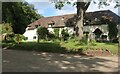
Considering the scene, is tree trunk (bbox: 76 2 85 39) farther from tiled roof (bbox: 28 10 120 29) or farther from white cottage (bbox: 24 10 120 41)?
tiled roof (bbox: 28 10 120 29)

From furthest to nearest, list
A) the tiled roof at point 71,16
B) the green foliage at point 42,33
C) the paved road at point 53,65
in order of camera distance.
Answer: the tiled roof at point 71,16
the green foliage at point 42,33
the paved road at point 53,65

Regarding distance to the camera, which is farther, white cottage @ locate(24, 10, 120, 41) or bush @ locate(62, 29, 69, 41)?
white cottage @ locate(24, 10, 120, 41)

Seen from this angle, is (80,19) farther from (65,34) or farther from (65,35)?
(65,34)

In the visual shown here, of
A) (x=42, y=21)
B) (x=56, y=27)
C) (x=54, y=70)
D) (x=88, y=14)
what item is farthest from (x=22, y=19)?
(x=54, y=70)

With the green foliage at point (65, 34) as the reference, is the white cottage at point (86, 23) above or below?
above

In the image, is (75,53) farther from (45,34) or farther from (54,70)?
(45,34)

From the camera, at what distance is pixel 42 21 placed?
62.9m

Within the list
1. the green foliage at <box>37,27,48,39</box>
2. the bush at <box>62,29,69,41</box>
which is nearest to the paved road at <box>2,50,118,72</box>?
the green foliage at <box>37,27,48,39</box>

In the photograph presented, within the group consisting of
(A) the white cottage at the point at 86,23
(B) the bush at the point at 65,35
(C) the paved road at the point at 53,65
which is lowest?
(C) the paved road at the point at 53,65

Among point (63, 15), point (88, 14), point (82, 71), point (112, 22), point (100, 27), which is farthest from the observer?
point (63, 15)

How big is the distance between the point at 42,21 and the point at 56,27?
782cm

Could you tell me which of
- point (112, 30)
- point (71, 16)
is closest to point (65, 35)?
point (112, 30)

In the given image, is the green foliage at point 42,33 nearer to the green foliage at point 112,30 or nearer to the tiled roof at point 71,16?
the green foliage at point 112,30

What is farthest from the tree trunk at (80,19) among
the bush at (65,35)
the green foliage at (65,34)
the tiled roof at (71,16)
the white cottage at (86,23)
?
the tiled roof at (71,16)
